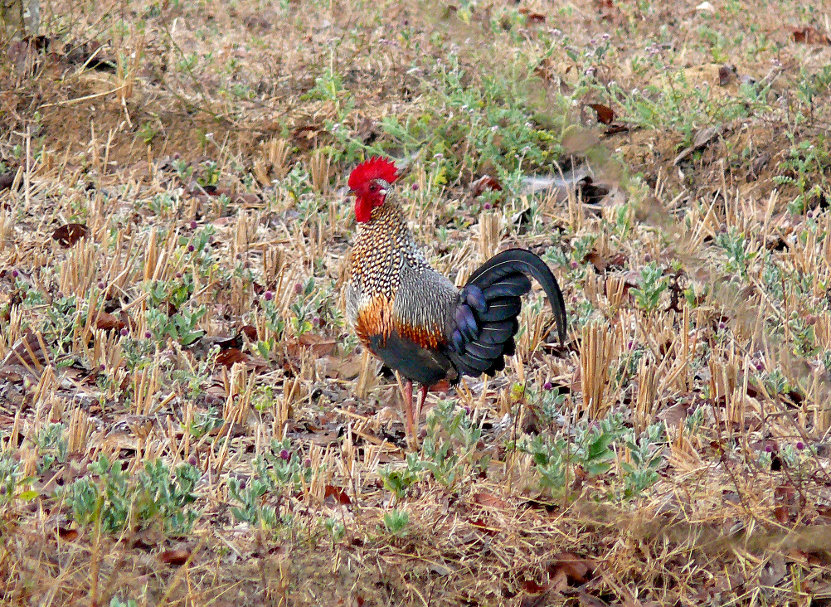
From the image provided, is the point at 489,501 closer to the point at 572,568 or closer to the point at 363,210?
the point at 572,568

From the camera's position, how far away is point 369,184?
12.9ft

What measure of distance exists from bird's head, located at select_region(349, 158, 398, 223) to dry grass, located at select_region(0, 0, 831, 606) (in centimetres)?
71

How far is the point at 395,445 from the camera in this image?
394 cm

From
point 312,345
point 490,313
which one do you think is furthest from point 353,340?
point 490,313

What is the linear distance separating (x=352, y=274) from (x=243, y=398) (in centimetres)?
65

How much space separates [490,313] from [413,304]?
35 cm

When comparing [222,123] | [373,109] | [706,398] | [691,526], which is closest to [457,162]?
[373,109]

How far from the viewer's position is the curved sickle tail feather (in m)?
3.54

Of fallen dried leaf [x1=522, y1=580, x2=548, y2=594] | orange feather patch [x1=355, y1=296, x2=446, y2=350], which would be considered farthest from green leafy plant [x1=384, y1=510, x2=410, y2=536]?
orange feather patch [x1=355, y1=296, x2=446, y2=350]

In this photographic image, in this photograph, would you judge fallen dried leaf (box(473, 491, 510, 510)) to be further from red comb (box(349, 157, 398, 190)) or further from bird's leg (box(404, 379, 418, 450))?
red comb (box(349, 157, 398, 190))

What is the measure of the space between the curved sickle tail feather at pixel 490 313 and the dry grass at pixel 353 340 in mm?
314

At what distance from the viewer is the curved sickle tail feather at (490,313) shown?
3545 millimetres

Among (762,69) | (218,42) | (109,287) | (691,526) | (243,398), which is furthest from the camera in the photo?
(218,42)

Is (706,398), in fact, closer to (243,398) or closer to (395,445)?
(395,445)
